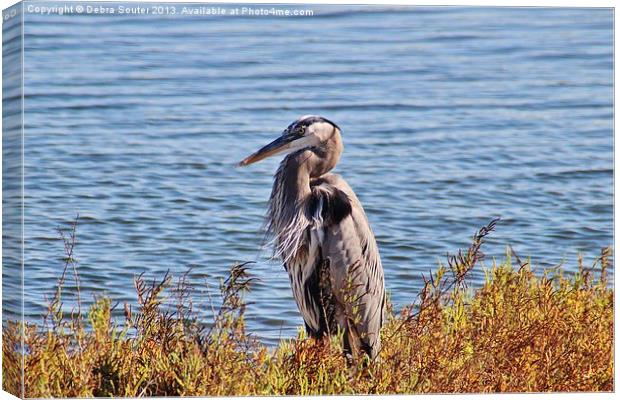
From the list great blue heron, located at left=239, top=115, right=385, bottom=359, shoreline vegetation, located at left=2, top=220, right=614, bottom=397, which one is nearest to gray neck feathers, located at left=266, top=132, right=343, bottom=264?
great blue heron, located at left=239, top=115, right=385, bottom=359

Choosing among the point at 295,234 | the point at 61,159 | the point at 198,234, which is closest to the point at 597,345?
the point at 295,234

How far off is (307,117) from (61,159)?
45.1 inches

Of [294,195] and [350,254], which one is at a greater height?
[294,195]

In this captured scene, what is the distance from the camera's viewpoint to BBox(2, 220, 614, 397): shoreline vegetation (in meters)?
6.46

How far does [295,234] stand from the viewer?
6984mm

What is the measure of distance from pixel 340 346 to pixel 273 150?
960mm

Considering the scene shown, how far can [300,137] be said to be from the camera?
6.86m

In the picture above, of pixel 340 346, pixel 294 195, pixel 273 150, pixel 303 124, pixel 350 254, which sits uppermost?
pixel 303 124

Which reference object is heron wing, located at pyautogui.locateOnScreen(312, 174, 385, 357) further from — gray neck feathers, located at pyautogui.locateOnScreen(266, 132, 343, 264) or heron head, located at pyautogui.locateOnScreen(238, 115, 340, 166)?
heron head, located at pyautogui.locateOnScreen(238, 115, 340, 166)

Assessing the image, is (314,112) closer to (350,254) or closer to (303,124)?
(303,124)

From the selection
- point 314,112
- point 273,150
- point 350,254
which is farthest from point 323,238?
point 314,112

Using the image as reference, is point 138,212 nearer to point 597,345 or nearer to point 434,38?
point 434,38

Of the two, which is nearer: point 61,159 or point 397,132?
point 61,159

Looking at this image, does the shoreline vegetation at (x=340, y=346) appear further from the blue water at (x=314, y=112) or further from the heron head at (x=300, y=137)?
the heron head at (x=300, y=137)
